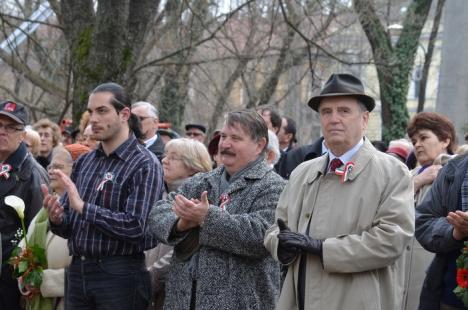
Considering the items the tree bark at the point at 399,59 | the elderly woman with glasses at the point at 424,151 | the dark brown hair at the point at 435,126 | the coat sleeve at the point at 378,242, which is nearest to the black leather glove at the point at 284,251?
the coat sleeve at the point at 378,242

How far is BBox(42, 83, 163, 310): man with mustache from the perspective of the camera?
5695 millimetres

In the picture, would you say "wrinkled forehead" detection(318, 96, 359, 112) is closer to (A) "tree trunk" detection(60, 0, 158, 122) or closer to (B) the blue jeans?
(B) the blue jeans

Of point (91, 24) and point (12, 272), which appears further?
point (91, 24)

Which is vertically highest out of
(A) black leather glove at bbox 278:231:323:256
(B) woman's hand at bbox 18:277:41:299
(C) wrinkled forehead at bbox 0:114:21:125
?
(C) wrinkled forehead at bbox 0:114:21:125

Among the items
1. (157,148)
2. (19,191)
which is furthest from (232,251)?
(157,148)

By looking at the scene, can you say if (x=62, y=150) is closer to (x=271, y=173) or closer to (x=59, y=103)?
(x=271, y=173)

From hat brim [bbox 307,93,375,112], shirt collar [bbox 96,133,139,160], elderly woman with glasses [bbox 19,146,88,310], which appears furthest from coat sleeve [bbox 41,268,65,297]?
hat brim [bbox 307,93,375,112]

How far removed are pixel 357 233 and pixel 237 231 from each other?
85 cm

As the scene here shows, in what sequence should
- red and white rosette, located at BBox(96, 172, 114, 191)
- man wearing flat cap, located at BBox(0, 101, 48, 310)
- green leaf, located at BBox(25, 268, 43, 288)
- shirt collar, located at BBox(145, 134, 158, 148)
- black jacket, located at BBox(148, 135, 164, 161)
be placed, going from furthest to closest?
shirt collar, located at BBox(145, 134, 158, 148), black jacket, located at BBox(148, 135, 164, 161), man wearing flat cap, located at BBox(0, 101, 48, 310), green leaf, located at BBox(25, 268, 43, 288), red and white rosette, located at BBox(96, 172, 114, 191)

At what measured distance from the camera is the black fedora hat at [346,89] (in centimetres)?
480

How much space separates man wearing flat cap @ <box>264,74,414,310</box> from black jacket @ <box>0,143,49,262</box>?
2921 millimetres

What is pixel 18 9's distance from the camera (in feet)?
59.3

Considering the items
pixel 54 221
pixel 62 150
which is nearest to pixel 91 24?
pixel 62 150

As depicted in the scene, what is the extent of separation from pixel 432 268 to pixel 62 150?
10.9 ft
